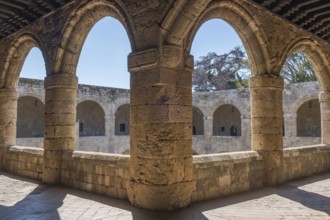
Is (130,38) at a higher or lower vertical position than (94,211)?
higher

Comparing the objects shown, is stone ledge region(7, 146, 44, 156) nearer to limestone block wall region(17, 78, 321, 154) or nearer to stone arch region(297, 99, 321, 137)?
limestone block wall region(17, 78, 321, 154)

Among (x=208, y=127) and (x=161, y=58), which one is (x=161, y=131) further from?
(x=208, y=127)

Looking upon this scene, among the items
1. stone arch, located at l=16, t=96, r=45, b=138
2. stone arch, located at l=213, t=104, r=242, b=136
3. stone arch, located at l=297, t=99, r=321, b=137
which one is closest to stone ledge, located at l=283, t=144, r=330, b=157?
stone arch, located at l=297, t=99, r=321, b=137

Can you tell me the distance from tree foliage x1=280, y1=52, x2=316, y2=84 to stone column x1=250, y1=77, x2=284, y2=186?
1910 centimetres

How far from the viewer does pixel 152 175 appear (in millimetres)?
4055

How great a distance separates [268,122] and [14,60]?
7115 millimetres

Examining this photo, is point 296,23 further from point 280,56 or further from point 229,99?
point 229,99

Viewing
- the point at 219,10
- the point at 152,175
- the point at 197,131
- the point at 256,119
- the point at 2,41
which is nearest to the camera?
the point at 152,175

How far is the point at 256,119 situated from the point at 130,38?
3.33m

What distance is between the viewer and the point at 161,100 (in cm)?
410

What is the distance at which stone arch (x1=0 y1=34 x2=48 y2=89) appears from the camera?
764 cm

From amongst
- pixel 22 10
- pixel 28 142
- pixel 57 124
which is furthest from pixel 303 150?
pixel 28 142

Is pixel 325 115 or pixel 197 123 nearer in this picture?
pixel 325 115

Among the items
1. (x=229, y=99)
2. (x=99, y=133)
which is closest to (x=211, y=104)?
(x=229, y=99)
